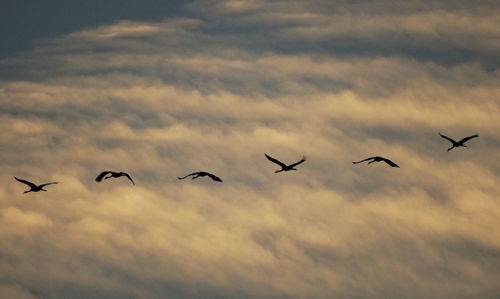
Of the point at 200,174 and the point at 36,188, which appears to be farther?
the point at 36,188

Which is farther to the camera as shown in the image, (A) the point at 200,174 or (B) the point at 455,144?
→ (B) the point at 455,144

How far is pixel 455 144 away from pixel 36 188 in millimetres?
68315

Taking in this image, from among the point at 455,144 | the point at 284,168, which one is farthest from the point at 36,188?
the point at 455,144

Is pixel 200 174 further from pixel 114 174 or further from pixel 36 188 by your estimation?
pixel 36 188

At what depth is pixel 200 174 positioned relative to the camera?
382ft

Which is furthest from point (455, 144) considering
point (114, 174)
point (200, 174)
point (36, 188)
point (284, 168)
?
point (36, 188)

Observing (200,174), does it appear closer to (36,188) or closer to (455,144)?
(36,188)

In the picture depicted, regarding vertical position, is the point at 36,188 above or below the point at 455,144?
below

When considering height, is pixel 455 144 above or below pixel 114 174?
above

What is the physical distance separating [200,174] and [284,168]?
576 inches

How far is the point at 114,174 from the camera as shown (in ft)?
398

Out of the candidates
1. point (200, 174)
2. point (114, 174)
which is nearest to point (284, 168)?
point (200, 174)

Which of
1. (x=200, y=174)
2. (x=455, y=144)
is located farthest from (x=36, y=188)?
(x=455, y=144)

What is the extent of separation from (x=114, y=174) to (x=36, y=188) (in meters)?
15.3
